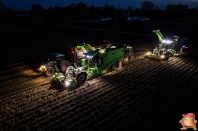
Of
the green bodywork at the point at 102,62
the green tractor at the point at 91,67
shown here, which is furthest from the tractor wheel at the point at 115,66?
the green bodywork at the point at 102,62

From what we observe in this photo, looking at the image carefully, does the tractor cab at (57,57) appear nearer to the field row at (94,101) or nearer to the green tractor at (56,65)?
the green tractor at (56,65)

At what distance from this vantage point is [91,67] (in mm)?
12352

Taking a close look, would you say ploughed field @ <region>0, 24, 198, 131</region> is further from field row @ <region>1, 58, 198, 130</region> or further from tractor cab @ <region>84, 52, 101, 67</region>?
tractor cab @ <region>84, 52, 101, 67</region>

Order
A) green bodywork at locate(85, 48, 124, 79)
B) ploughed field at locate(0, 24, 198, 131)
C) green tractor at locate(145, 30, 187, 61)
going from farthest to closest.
Answer: 1. green tractor at locate(145, 30, 187, 61)
2. green bodywork at locate(85, 48, 124, 79)
3. ploughed field at locate(0, 24, 198, 131)

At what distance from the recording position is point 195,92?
34.3ft

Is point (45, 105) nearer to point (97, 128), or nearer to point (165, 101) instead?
point (97, 128)

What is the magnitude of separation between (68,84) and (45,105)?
2041 millimetres

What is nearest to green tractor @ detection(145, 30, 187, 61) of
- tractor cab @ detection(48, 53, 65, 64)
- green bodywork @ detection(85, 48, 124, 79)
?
green bodywork @ detection(85, 48, 124, 79)

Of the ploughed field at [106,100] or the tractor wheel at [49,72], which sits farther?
the tractor wheel at [49,72]

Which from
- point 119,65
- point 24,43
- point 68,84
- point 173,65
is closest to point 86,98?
point 68,84

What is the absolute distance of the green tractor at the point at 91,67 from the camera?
438 inches

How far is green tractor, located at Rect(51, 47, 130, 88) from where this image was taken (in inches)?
438

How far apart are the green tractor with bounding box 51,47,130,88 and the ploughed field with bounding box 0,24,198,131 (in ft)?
1.40

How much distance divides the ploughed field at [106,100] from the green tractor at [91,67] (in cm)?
43
